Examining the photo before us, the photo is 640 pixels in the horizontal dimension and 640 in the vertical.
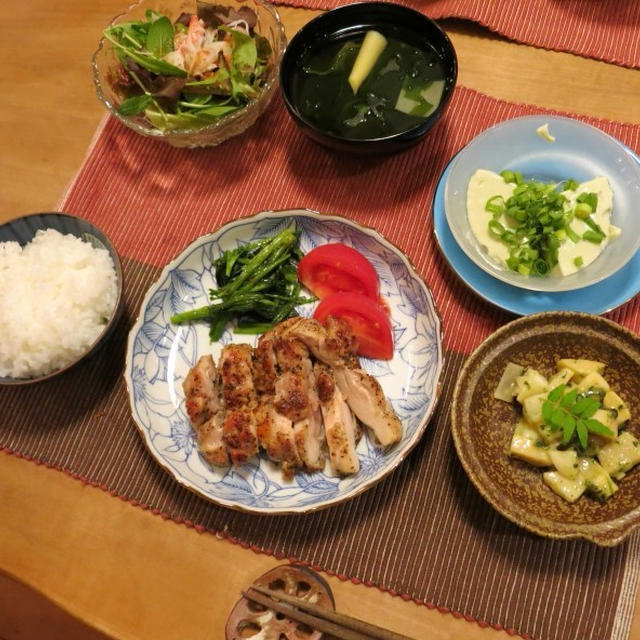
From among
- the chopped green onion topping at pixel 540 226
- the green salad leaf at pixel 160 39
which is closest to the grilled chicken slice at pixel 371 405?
the chopped green onion topping at pixel 540 226

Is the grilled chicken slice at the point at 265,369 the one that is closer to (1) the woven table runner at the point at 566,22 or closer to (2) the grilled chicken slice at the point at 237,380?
(2) the grilled chicken slice at the point at 237,380

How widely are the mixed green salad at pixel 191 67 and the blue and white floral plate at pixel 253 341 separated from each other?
1.87 feet

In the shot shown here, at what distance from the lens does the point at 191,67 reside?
8.11 ft

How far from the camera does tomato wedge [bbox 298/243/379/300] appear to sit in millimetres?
2178

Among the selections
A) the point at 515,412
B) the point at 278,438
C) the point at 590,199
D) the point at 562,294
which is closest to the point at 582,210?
the point at 590,199

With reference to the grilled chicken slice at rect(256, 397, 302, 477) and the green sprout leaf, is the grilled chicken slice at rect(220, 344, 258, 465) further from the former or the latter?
the green sprout leaf

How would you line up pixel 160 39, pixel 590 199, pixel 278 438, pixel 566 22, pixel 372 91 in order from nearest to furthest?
pixel 278 438 → pixel 590 199 → pixel 372 91 → pixel 160 39 → pixel 566 22

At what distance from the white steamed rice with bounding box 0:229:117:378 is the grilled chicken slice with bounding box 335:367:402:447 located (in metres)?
0.97

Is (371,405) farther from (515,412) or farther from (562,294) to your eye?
(562,294)

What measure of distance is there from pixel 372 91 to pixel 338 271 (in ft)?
2.56

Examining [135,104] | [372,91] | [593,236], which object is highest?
[372,91]

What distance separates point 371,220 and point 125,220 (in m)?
1.11

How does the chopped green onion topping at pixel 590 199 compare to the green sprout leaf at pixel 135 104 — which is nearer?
the chopped green onion topping at pixel 590 199

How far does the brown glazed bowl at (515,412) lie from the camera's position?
5.59ft
